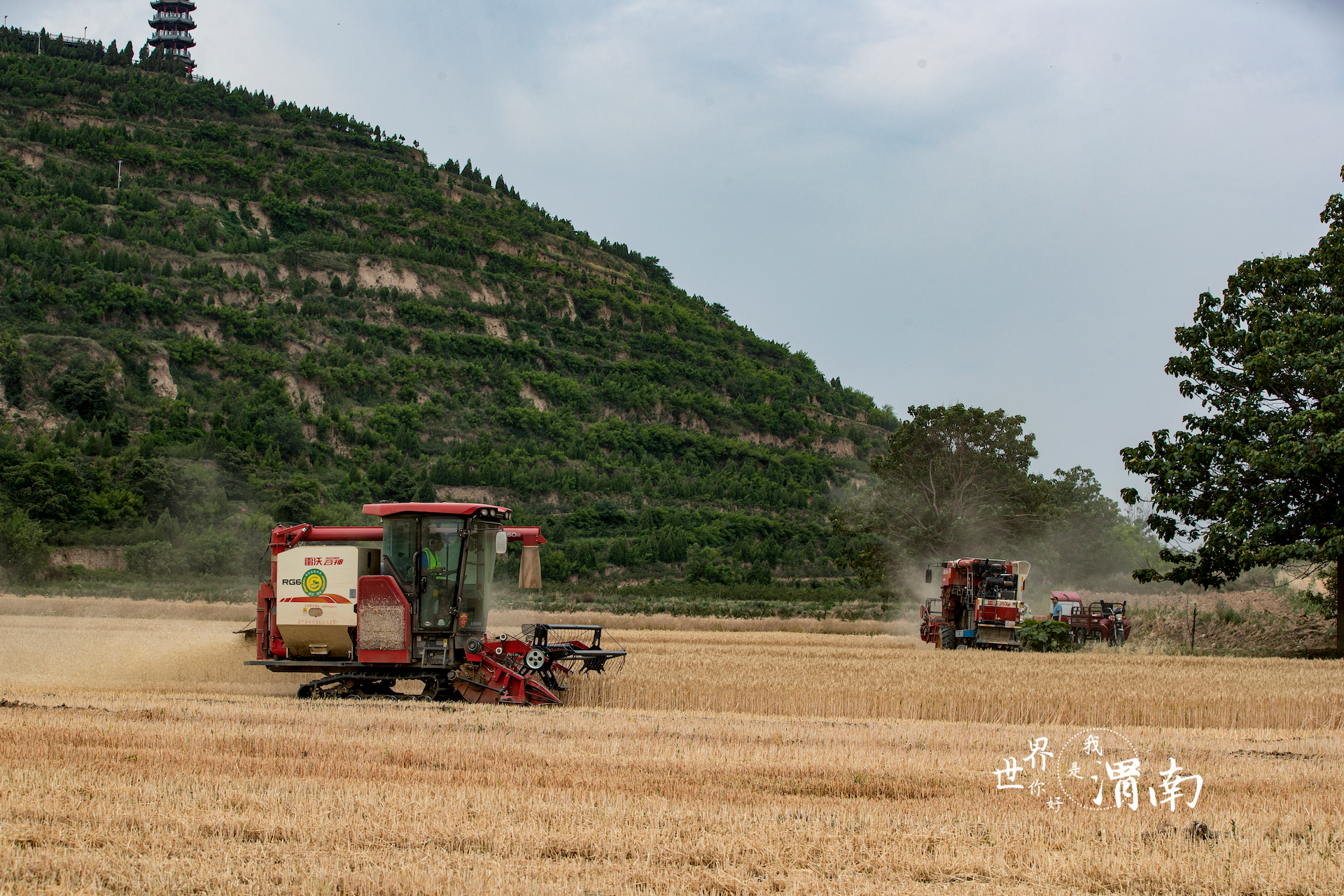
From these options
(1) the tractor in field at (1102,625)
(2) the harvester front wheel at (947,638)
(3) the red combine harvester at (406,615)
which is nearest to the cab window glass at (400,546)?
(3) the red combine harvester at (406,615)

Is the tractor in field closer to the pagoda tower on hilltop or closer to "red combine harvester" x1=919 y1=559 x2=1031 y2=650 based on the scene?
"red combine harvester" x1=919 y1=559 x2=1031 y2=650

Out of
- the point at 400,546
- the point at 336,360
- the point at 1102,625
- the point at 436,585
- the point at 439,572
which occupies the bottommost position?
the point at 1102,625

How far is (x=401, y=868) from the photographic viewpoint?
252 inches

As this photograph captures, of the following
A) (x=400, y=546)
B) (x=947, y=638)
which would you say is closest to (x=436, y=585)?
(x=400, y=546)

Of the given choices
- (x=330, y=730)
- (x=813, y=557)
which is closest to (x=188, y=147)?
(x=813, y=557)

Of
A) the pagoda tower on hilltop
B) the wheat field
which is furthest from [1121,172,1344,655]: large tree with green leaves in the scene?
the pagoda tower on hilltop

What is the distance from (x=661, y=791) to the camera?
353 inches

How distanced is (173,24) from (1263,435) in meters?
167

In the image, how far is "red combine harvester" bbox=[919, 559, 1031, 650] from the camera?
3127cm

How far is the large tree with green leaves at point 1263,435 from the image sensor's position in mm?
27734

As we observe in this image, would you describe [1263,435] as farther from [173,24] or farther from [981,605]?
[173,24]

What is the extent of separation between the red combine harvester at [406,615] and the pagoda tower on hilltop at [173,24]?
16529 cm

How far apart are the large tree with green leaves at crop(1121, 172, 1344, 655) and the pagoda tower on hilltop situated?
161121 mm

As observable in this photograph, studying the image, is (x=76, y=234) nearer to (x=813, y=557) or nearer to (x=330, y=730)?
(x=813, y=557)
